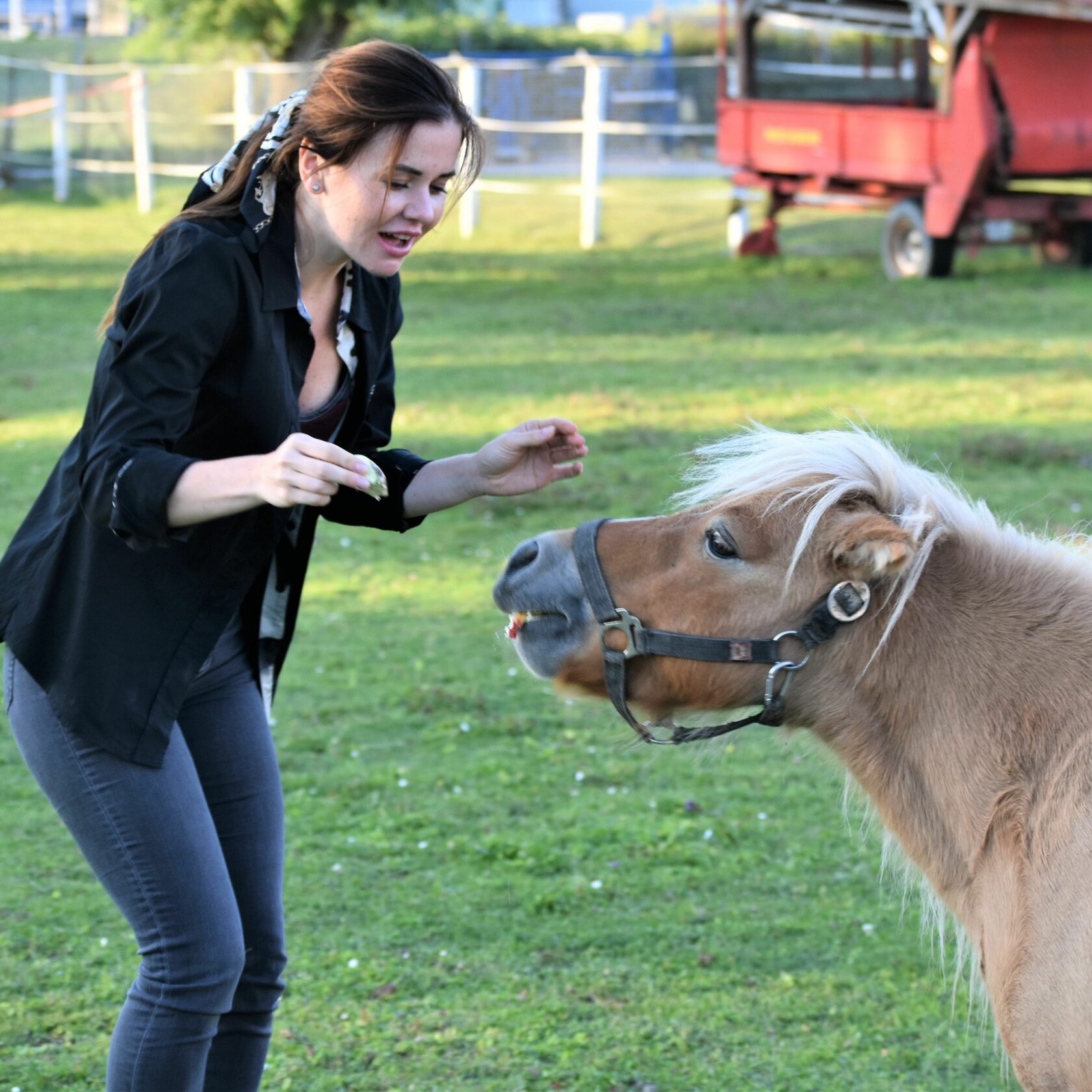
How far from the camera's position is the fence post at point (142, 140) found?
20688 mm

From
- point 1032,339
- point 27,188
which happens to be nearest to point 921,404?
point 1032,339

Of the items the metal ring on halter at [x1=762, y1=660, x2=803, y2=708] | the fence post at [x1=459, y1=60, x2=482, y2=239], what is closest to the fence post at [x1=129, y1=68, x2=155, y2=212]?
the fence post at [x1=459, y1=60, x2=482, y2=239]

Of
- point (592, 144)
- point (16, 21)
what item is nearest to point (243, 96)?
point (592, 144)

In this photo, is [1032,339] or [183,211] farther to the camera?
[1032,339]

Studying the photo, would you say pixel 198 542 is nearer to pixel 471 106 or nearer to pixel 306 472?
pixel 306 472

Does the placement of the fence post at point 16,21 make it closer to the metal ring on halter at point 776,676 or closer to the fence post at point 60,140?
the fence post at point 60,140

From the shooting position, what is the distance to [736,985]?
3738 millimetres

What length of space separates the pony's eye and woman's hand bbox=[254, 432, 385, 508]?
2.37 feet

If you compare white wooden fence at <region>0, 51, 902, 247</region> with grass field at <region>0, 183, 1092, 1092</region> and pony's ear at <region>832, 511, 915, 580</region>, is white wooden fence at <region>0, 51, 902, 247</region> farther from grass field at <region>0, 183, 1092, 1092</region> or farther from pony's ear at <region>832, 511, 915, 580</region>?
pony's ear at <region>832, 511, 915, 580</region>

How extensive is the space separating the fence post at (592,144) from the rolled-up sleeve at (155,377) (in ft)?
50.9

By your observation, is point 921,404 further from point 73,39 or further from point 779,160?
point 73,39

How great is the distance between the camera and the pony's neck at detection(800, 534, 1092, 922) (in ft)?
7.89

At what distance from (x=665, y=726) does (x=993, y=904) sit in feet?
2.25

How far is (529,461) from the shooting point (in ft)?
9.71
